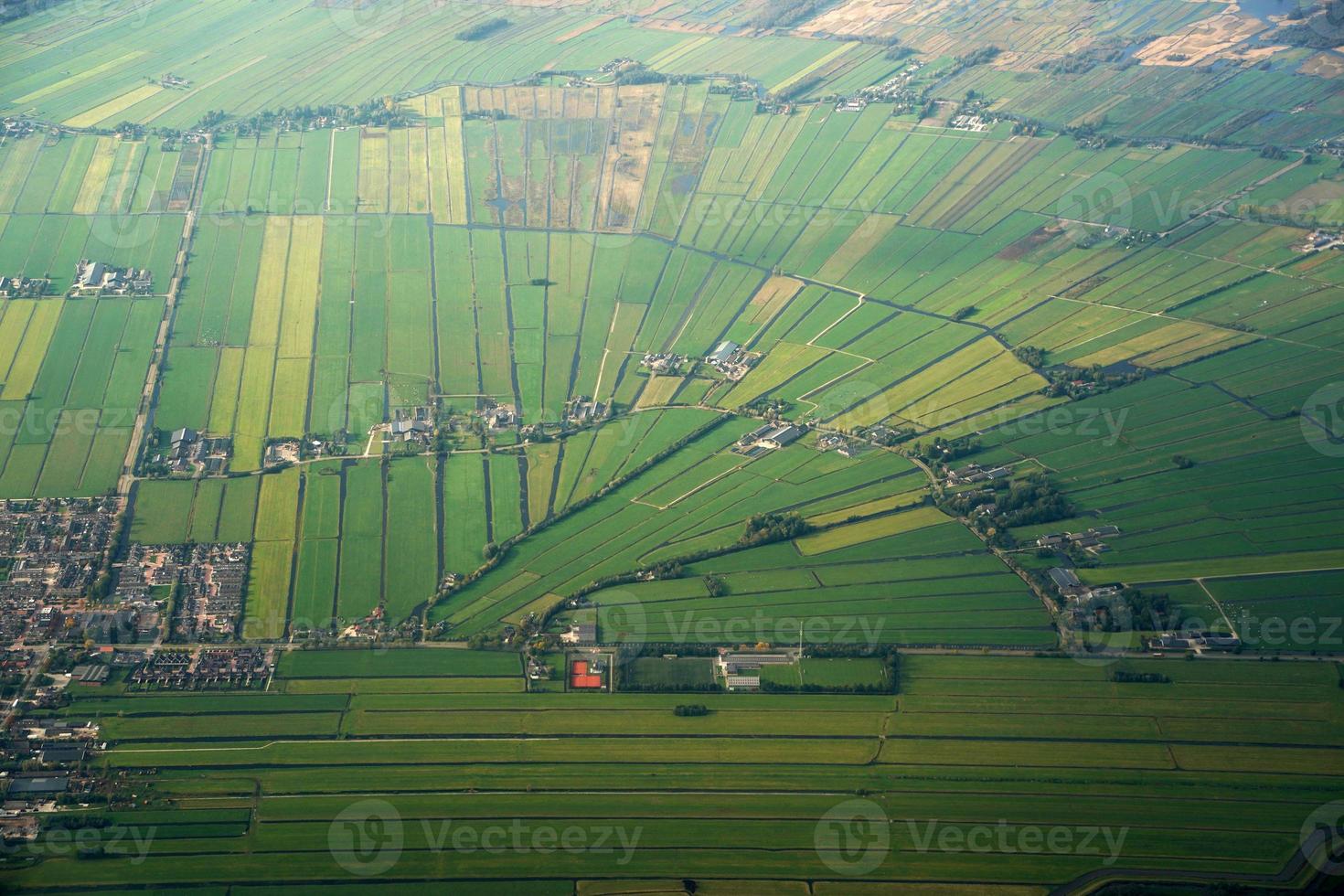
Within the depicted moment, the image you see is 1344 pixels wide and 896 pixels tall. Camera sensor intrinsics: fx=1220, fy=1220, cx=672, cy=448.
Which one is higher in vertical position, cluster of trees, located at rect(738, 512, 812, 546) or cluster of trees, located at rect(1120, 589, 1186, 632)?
cluster of trees, located at rect(738, 512, 812, 546)

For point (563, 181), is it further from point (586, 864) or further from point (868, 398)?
point (586, 864)

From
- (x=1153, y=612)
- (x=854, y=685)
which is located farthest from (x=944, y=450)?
(x=854, y=685)

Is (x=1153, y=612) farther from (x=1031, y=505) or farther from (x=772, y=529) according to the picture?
(x=772, y=529)

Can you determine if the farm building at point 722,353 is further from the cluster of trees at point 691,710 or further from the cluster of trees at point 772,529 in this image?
the cluster of trees at point 691,710

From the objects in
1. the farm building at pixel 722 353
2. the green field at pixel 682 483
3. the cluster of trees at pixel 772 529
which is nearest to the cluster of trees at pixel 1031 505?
the green field at pixel 682 483

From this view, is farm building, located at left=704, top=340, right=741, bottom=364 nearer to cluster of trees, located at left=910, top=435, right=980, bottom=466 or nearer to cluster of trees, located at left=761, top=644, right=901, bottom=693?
cluster of trees, located at left=910, top=435, right=980, bottom=466

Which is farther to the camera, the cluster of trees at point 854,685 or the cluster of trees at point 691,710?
the cluster of trees at point 854,685

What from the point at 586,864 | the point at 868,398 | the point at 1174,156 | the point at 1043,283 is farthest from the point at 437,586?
the point at 1174,156

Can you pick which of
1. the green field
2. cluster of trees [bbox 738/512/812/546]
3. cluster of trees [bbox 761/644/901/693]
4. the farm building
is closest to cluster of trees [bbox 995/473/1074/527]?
the green field

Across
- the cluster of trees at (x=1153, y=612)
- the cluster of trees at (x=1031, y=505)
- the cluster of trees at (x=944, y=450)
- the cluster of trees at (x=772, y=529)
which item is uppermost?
the cluster of trees at (x=944, y=450)
